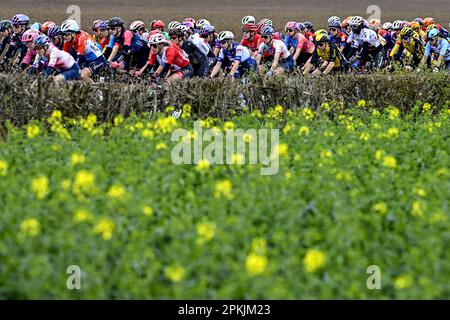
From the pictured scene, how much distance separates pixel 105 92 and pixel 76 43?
488cm

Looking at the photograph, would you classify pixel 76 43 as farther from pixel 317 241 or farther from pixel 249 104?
pixel 317 241

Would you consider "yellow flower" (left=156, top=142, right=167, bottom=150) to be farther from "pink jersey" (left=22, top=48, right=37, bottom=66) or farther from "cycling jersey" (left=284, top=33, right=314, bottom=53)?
"cycling jersey" (left=284, top=33, right=314, bottom=53)

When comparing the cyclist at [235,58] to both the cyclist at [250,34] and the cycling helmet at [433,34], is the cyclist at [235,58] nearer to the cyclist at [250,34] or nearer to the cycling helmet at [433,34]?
the cyclist at [250,34]

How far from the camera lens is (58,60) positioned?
48.6 ft

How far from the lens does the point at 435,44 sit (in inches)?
798

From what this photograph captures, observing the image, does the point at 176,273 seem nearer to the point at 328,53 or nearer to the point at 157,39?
the point at 157,39

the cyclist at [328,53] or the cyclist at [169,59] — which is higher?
the cyclist at [328,53]

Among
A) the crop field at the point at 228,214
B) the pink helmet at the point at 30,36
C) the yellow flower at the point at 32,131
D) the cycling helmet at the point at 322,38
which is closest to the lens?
the crop field at the point at 228,214

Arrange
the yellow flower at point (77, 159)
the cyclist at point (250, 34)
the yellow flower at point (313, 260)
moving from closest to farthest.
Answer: the yellow flower at point (313, 260), the yellow flower at point (77, 159), the cyclist at point (250, 34)

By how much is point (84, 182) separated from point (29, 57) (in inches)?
438

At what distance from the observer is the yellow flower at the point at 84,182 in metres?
6.80

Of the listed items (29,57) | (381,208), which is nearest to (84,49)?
(29,57)

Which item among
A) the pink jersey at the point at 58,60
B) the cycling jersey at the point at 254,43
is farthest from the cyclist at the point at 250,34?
the pink jersey at the point at 58,60

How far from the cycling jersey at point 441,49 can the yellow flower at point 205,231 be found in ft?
48.3
